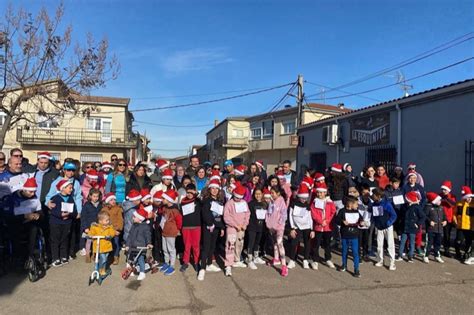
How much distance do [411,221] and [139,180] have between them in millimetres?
5448

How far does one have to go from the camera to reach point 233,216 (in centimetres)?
622

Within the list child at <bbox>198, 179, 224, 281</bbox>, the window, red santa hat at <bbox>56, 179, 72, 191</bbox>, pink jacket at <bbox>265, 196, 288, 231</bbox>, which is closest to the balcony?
the window

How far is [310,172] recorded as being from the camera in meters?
8.80

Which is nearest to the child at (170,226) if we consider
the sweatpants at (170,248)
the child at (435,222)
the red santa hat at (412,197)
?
the sweatpants at (170,248)

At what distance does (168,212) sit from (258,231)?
5.65ft

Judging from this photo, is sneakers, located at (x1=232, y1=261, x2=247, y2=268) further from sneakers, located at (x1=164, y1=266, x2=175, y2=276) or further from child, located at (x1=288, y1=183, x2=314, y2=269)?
sneakers, located at (x1=164, y1=266, x2=175, y2=276)

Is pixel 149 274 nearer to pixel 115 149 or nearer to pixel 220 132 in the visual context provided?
pixel 115 149

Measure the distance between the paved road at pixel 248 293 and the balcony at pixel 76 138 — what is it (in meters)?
28.0

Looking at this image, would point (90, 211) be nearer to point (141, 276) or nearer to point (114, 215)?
point (114, 215)

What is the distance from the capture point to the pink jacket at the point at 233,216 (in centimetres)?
620

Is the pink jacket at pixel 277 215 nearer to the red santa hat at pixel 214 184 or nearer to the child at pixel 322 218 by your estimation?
the child at pixel 322 218

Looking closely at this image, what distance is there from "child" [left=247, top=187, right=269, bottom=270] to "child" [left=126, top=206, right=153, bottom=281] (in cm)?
187

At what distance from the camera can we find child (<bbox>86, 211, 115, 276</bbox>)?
17.9 feet

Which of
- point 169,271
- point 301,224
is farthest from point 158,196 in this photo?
point 301,224
